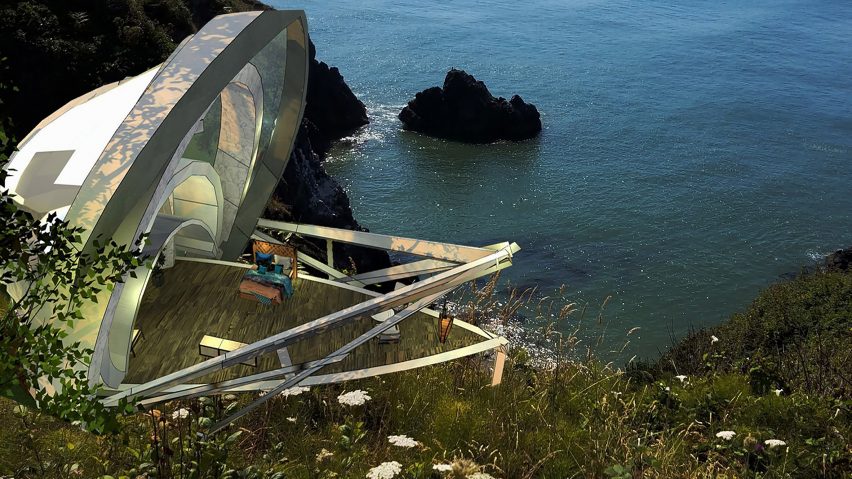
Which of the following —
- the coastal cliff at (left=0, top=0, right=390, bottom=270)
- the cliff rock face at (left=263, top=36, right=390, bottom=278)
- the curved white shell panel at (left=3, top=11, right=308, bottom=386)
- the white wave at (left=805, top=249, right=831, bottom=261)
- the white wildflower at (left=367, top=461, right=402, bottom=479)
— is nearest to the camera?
the white wildflower at (left=367, top=461, right=402, bottom=479)

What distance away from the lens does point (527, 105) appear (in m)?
52.0

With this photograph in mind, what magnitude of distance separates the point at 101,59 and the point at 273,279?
21.9 metres

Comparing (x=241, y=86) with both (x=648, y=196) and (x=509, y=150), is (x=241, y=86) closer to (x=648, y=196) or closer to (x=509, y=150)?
(x=648, y=196)

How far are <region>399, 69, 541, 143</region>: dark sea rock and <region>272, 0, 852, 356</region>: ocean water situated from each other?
127 centimetres

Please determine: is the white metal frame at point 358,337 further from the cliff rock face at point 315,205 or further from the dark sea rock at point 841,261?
the dark sea rock at point 841,261

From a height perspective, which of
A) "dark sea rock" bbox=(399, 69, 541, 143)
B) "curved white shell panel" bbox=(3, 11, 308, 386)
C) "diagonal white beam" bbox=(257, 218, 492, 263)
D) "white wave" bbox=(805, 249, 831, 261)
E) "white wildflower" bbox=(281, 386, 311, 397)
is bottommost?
"white wave" bbox=(805, 249, 831, 261)

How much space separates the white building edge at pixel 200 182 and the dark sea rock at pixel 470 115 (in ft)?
128

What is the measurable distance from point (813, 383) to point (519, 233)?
2718cm

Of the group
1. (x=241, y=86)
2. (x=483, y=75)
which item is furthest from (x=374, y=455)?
(x=483, y=75)

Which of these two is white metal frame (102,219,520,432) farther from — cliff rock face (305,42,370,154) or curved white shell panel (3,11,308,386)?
cliff rock face (305,42,370,154)

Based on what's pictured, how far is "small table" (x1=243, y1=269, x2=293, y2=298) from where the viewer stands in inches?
456

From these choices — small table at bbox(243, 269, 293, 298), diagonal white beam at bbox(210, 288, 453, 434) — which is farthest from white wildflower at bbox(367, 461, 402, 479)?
small table at bbox(243, 269, 293, 298)

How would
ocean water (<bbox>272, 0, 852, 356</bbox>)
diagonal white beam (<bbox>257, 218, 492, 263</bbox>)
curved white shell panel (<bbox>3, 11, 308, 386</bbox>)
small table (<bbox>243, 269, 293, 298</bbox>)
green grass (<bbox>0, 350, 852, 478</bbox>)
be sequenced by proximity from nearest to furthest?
1. green grass (<bbox>0, 350, 852, 478</bbox>)
2. curved white shell panel (<bbox>3, 11, 308, 386</bbox>)
3. diagonal white beam (<bbox>257, 218, 492, 263</bbox>)
4. small table (<bbox>243, 269, 293, 298</bbox>)
5. ocean water (<bbox>272, 0, 852, 356</bbox>)

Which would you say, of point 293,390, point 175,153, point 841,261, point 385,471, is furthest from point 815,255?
point 385,471
